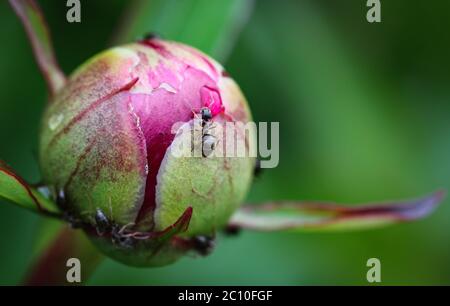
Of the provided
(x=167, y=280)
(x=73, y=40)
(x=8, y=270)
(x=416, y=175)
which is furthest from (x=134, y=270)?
(x=416, y=175)

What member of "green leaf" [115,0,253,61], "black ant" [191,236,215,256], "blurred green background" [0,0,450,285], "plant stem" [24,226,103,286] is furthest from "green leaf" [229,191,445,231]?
"blurred green background" [0,0,450,285]

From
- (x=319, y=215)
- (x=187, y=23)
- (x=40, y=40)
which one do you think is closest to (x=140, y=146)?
(x=40, y=40)

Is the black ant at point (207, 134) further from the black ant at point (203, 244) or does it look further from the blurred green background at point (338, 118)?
the blurred green background at point (338, 118)

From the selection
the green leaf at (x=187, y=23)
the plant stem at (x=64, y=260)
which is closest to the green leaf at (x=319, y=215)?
the plant stem at (x=64, y=260)

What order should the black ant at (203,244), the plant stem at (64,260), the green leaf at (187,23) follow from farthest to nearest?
the green leaf at (187,23), the plant stem at (64,260), the black ant at (203,244)

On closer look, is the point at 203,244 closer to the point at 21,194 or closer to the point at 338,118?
the point at 21,194

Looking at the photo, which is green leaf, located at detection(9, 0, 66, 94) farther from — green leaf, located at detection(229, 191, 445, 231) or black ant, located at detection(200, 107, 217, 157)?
green leaf, located at detection(229, 191, 445, 231)

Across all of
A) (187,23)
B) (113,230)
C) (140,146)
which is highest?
(187,23)
